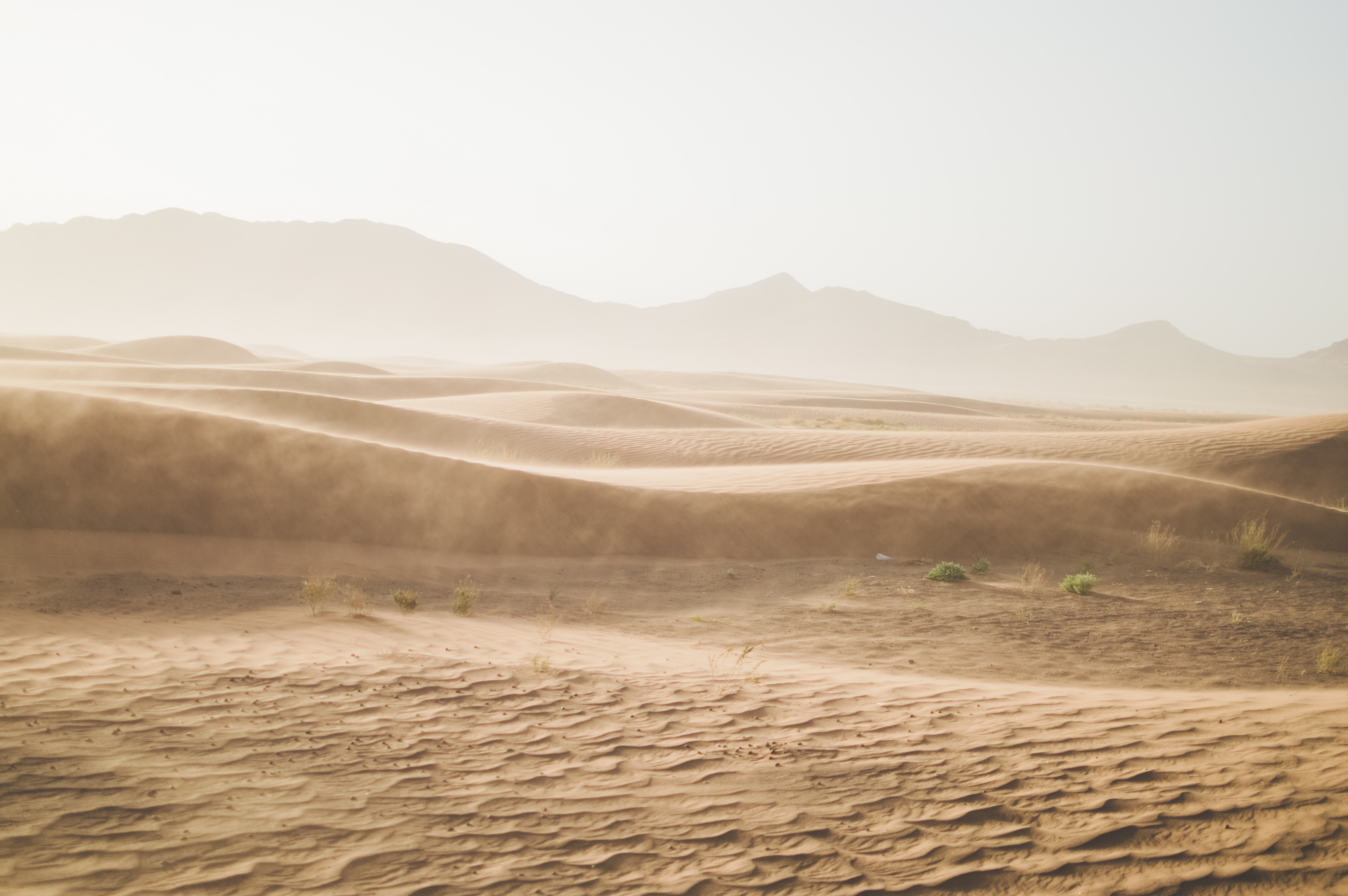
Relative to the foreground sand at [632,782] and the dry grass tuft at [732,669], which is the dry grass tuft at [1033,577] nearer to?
the foreground sand at [632,782]

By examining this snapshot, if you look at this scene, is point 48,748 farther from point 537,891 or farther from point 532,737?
point 537,891

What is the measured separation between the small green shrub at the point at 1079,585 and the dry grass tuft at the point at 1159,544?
2.16 m

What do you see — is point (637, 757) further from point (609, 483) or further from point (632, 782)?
point (609, 483)

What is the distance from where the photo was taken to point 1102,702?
5.27 meters

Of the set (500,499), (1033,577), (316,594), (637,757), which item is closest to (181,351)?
(500,499)

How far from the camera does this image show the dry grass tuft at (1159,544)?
1137 centimetres

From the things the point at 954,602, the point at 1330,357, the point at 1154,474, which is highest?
the point at 1330,357

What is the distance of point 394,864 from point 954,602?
24.4 ft

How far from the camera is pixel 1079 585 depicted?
973 cm

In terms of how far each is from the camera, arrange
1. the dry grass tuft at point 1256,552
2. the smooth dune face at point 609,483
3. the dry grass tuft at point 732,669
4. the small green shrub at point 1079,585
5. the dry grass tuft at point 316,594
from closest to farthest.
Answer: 1. the dry grass tuft at point 732,669
2. the dry grass tuft at point 316,594
3. the small green shrub at point 1079,585
4. the smooth dune face at point 609,483
5. the dry grass tuft at point 1256,552

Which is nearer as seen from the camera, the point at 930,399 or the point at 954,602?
the point at 954,602

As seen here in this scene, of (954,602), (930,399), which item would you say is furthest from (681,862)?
(930,399)

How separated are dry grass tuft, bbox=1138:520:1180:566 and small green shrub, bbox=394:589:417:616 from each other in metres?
9.97

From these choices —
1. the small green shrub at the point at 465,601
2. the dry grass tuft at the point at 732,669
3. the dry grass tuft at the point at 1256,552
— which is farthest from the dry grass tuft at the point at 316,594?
the dry grass tuft at the point at 1256,552
